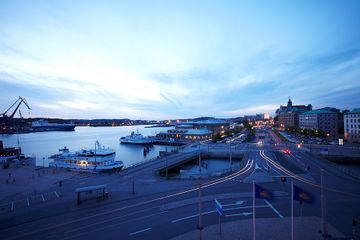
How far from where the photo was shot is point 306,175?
35094 mm

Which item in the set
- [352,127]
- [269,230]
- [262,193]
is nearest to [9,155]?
[269,230]

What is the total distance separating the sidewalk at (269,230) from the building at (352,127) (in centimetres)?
8209

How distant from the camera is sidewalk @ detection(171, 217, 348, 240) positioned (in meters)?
16.0

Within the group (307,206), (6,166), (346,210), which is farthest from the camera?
(6,166)

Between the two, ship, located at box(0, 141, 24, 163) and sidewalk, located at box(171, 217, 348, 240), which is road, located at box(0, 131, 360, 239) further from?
ship, located at box(0, 141, 24, 163)

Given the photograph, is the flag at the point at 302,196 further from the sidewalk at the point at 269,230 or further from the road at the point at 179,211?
the sidewalk at the point at 269,230

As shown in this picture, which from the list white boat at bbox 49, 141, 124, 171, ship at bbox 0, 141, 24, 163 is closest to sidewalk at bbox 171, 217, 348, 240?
white boat at bbox 49, 141, 124, 171

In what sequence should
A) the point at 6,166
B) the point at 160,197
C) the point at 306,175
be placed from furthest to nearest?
1. the point at 6,166
2. the point at 306,175
3. the point at 160,197

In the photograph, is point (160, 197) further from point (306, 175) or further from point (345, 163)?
point (345, 163)

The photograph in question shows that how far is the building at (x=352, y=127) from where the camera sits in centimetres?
8325

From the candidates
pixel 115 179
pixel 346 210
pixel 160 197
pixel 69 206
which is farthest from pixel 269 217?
pixel 115 179

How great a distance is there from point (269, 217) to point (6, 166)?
57485 mm

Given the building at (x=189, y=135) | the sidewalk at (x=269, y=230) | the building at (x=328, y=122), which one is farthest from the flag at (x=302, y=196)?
the building at (x=328, y=122)

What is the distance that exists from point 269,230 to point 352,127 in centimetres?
8938
